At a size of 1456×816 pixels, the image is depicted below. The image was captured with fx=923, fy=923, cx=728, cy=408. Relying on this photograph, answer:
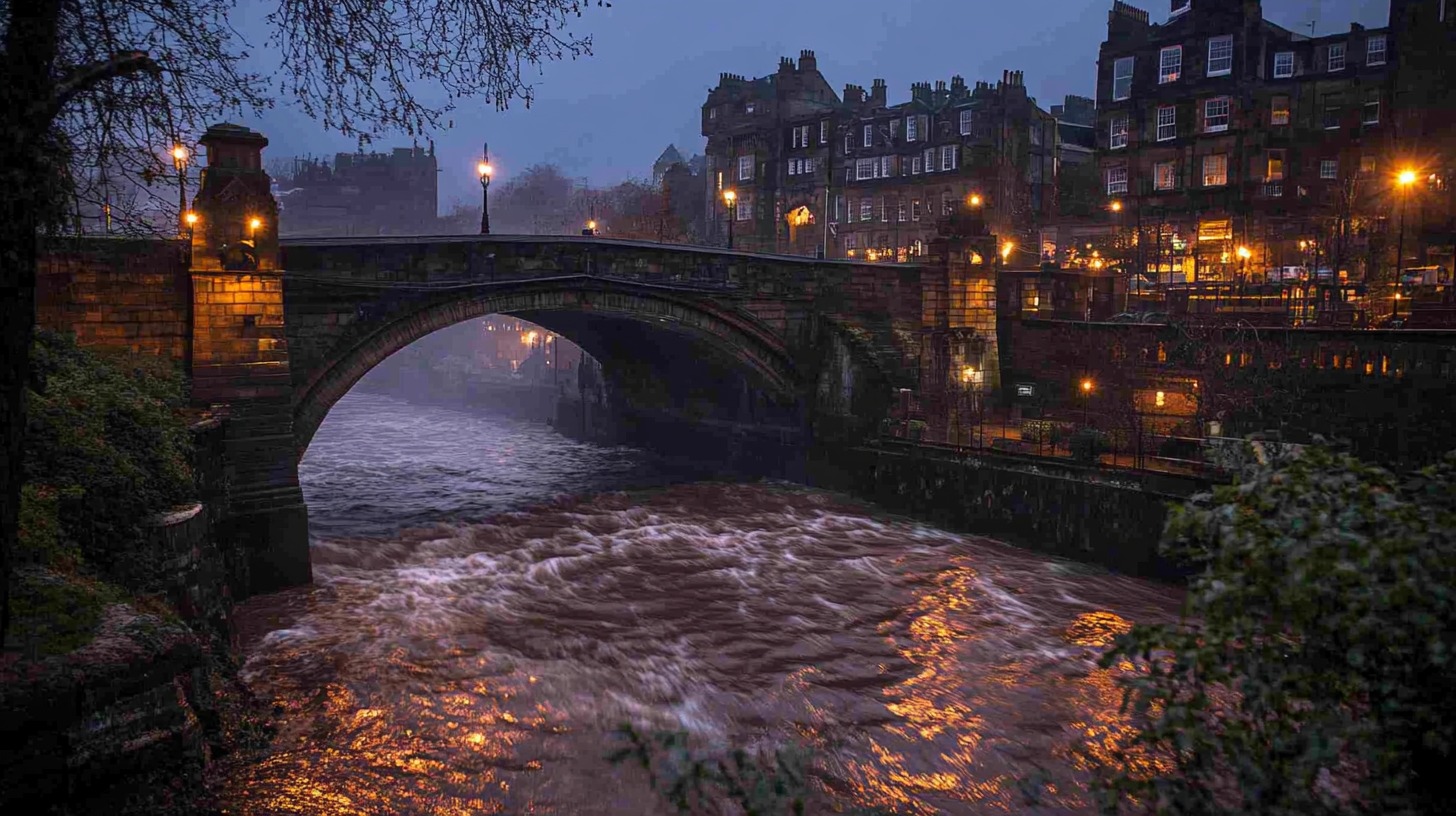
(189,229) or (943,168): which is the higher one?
(943,168)

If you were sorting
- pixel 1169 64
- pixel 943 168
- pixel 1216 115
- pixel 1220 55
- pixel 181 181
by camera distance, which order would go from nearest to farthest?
1. pixel 181 181
2. pixel 1220 55
3. pixel 1216 115
4. pixel 1169 64
5. pixel 943 168

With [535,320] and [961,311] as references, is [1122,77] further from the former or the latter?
[535,320]

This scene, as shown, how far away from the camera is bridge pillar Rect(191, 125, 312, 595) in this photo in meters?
18.9

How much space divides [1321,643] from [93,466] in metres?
13.9

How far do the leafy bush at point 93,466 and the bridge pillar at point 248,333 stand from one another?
2.89 metres

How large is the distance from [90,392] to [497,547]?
40.1 ft

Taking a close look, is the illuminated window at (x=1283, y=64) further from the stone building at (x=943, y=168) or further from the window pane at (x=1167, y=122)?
the stone building at (x=943, y=168)

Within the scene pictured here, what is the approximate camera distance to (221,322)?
786 inches

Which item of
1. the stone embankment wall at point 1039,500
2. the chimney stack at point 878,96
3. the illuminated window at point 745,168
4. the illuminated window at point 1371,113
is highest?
the chimney stack at point 878,96

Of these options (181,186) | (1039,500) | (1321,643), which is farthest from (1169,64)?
(1321,643)

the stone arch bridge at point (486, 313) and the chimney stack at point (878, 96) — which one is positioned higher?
the chimney stack at point (878, 96)

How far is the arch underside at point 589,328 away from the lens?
23.3 metres

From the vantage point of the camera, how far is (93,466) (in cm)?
1243

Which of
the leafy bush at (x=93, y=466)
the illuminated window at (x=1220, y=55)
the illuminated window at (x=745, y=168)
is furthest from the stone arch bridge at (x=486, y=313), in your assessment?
the illuminated window at (x=745, y=168)
